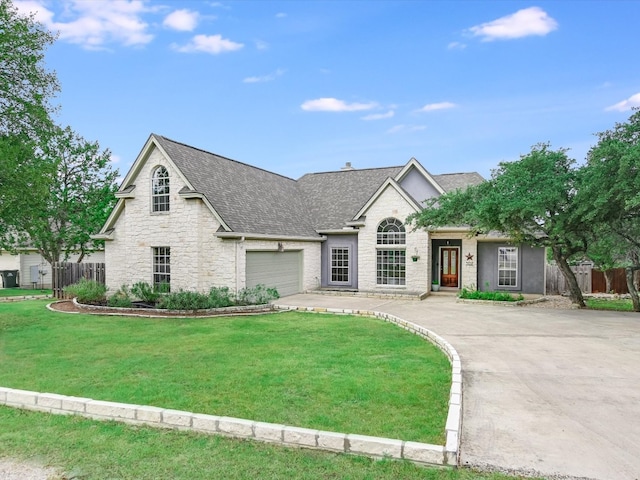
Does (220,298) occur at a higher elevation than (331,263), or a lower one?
lower

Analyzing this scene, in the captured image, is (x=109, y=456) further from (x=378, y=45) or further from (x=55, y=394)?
(x=378, y=45)

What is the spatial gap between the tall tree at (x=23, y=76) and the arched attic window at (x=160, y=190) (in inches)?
178

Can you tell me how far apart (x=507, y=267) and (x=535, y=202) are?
303 inches

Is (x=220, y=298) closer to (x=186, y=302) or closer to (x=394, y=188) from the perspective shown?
(x=186, y=302)

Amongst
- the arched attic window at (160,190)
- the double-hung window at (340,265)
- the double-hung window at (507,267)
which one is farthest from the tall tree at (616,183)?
the arched attic window at (160,190)

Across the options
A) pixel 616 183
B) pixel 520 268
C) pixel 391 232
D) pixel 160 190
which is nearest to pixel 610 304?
pixel 520 268

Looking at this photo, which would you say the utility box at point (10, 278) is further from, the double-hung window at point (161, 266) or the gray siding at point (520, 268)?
the gray siding at point (520, 268)

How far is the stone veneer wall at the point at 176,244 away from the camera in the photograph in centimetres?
1625

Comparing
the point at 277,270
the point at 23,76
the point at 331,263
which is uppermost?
the point at 23,76

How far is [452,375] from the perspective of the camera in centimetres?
671

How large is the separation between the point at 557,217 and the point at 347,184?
1344cm

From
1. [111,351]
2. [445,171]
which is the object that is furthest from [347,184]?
[111,351]

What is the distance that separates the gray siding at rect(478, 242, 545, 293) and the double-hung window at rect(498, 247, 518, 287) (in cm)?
14

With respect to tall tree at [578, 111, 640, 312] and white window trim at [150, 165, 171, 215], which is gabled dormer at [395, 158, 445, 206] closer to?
tall tree at [578, 111, 640, 312]
